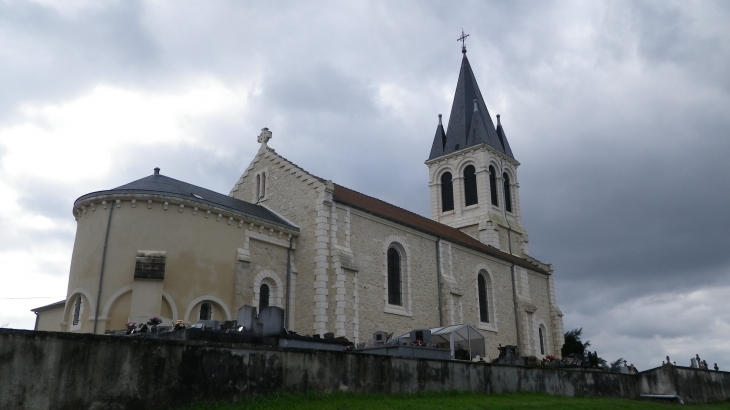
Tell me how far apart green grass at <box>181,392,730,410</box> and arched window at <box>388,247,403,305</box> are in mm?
11239

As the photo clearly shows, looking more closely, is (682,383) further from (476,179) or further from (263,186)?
(476,179)

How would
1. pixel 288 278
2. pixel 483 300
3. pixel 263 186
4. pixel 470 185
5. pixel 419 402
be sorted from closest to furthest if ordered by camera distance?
pixel 419 402, pixel 288 278, pixel 263 186, pixel 483 300, pixel 470 185

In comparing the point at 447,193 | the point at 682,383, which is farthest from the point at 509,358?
the point at 447,193

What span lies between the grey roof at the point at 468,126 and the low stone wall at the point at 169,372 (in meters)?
32.4

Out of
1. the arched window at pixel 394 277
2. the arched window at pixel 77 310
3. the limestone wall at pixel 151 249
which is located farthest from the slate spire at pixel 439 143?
the arched window at pixel 77 310

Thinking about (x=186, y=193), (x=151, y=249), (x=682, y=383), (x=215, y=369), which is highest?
(x=186, y=193)

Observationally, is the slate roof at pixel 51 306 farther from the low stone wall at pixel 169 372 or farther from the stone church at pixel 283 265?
the low stone wall at pixel 169 372

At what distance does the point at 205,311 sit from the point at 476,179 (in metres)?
26.6

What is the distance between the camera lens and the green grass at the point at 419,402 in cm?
1080

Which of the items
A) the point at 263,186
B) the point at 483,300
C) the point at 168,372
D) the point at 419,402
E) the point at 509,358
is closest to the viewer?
the point at 168,372

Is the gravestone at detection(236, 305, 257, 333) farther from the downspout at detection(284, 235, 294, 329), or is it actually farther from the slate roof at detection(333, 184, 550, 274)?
the slate roof at detection(333, 184, 550, 274)

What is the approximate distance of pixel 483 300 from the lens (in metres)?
33.6

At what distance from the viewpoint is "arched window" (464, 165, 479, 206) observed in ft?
143

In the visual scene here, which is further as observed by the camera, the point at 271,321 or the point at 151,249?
the point at 151,249
